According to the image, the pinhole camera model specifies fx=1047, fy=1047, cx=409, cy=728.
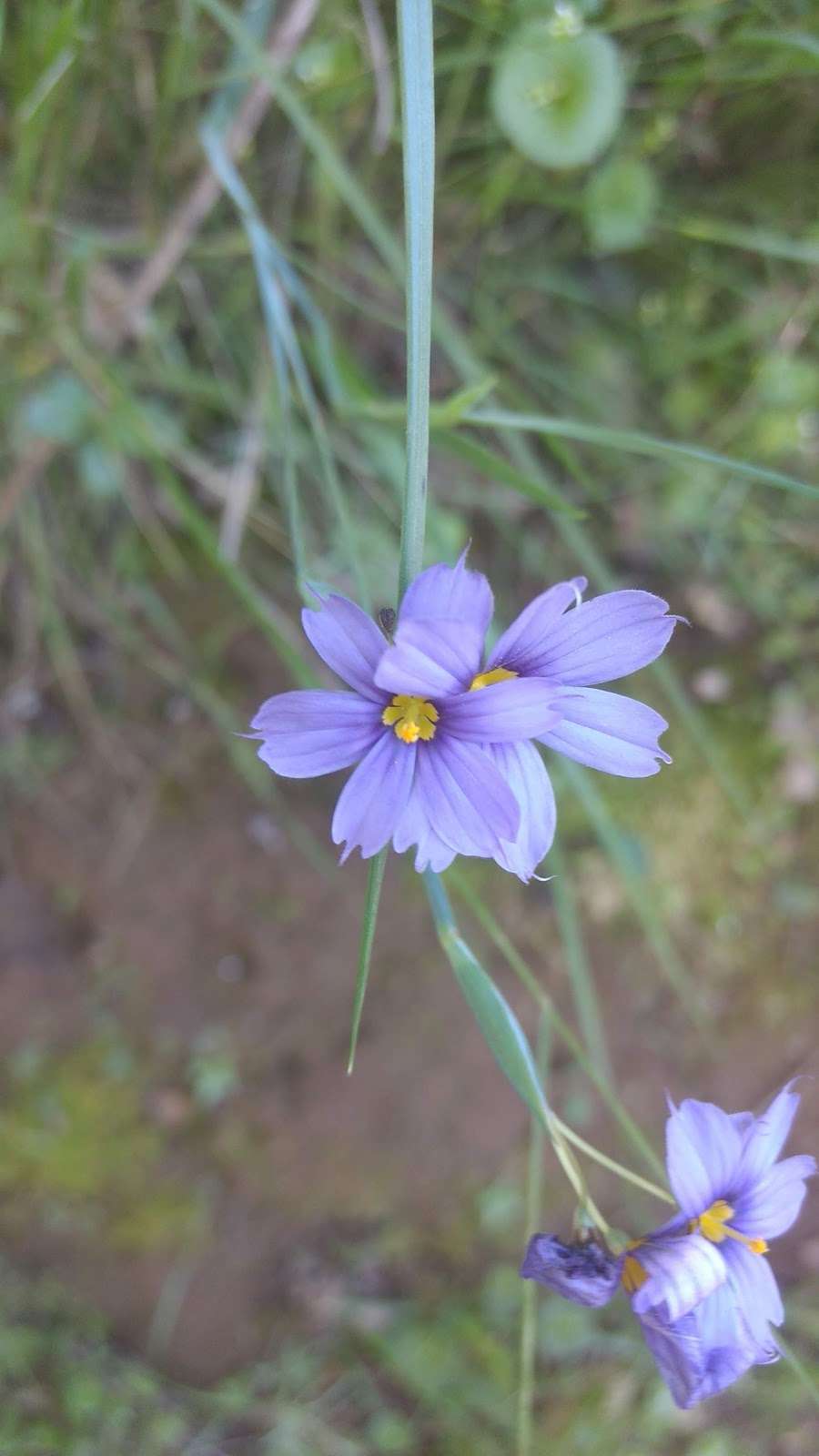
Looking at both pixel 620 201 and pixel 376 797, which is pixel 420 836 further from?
pixel 620 201

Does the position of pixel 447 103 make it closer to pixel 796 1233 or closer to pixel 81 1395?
pixel 796 1233

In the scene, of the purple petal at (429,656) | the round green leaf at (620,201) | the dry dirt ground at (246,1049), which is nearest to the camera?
the purple petal at (429,656)

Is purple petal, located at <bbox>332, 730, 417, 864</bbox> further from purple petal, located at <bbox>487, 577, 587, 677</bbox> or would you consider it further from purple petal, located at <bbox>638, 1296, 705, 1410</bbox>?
purple petal, located at <bbox>638, 1296, 705, 1410</bbox>

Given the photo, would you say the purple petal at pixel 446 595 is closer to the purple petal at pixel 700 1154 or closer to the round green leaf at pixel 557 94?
the purple petal at pixel 700 1154

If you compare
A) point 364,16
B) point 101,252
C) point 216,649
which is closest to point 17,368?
point 101,252

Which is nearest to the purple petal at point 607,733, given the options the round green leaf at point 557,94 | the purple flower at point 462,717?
the purple flower at point 462,717
